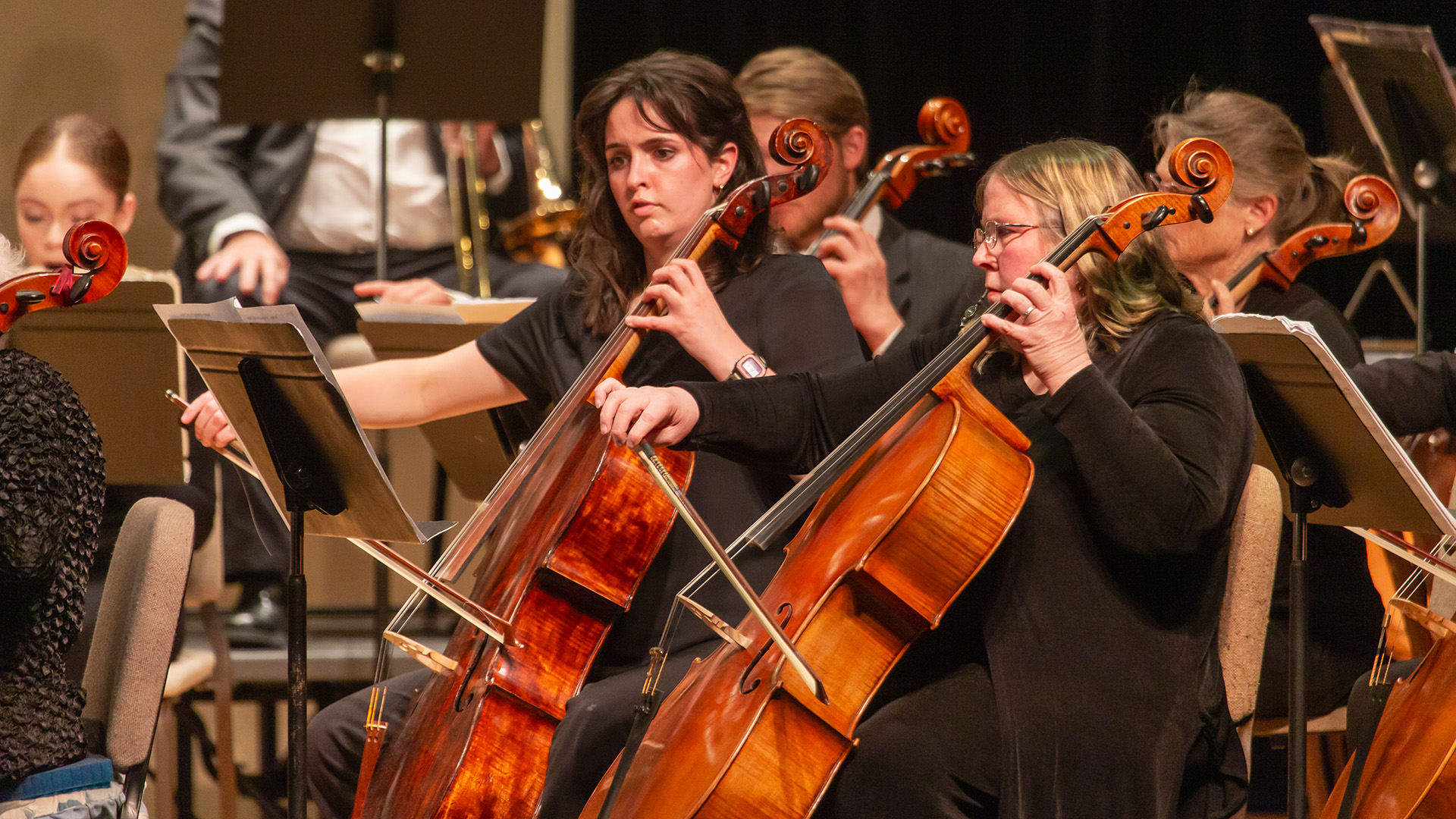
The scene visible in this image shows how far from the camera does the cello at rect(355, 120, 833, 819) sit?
1.74m

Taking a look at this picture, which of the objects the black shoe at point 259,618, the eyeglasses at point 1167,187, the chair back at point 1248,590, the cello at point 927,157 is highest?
the eyeglasses at point 1167,187

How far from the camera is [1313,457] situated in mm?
1793

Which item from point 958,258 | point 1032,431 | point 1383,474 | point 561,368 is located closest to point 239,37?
point 561,368

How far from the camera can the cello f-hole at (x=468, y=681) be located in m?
1.77

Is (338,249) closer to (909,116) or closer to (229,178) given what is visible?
(229,178)

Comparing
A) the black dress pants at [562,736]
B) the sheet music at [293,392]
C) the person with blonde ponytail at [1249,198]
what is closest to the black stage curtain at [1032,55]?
the person with blonde ponytail at [1249,198]

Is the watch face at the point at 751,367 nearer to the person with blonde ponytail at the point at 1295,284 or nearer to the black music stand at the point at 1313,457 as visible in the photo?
the black music stand at the point at 1313,457

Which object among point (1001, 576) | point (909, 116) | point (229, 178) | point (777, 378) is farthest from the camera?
point (909, 116)

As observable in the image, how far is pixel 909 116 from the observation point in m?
4.18

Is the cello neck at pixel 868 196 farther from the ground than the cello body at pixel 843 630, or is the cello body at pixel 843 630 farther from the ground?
the cello neck at pixel 868 196

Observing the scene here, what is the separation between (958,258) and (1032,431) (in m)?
1.55

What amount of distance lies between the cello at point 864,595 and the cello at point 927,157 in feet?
2.94

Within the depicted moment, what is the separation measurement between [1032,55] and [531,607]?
2845mm

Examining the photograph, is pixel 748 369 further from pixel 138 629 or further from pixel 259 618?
pixel 259 618
